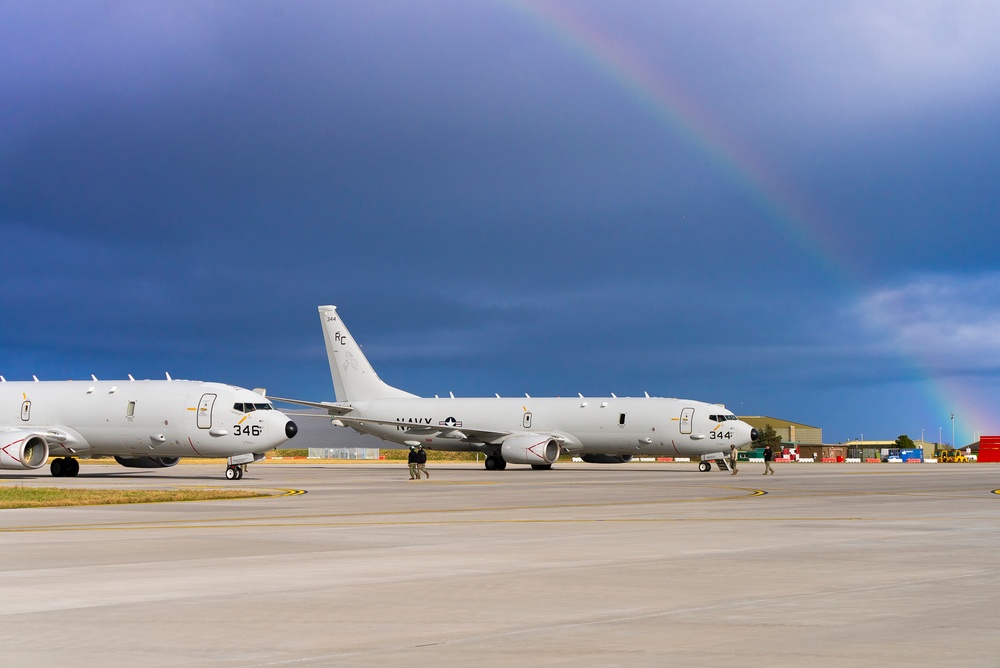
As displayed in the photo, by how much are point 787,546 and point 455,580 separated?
741cm

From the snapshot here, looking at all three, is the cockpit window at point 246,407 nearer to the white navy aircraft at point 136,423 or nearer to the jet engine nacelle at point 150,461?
the white navy aircraft at point 136,423

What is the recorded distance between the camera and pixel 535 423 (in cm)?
7969

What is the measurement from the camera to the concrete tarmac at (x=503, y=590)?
10516mm

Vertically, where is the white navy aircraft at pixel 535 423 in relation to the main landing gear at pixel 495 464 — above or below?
above

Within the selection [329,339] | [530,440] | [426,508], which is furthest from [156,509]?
[329,339]

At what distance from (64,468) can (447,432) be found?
25.7 meters

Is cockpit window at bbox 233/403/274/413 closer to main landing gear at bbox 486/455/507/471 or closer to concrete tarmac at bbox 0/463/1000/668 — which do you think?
main landing gear at bbox 486/455/507/471

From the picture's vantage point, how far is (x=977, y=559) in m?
18.4

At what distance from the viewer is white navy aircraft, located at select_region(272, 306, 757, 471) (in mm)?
73000

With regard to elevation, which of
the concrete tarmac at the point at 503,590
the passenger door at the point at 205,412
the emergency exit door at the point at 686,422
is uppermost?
the emergency exit door at the point at 686,422

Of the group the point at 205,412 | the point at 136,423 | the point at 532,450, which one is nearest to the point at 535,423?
the point at 532,450

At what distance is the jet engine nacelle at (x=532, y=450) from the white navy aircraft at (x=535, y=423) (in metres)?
0.06

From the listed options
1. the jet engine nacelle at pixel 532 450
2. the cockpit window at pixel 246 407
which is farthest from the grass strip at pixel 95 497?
the jet engine nacelle at pixel 532 450

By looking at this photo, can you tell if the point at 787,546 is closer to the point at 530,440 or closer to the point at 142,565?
the point at 142,565
